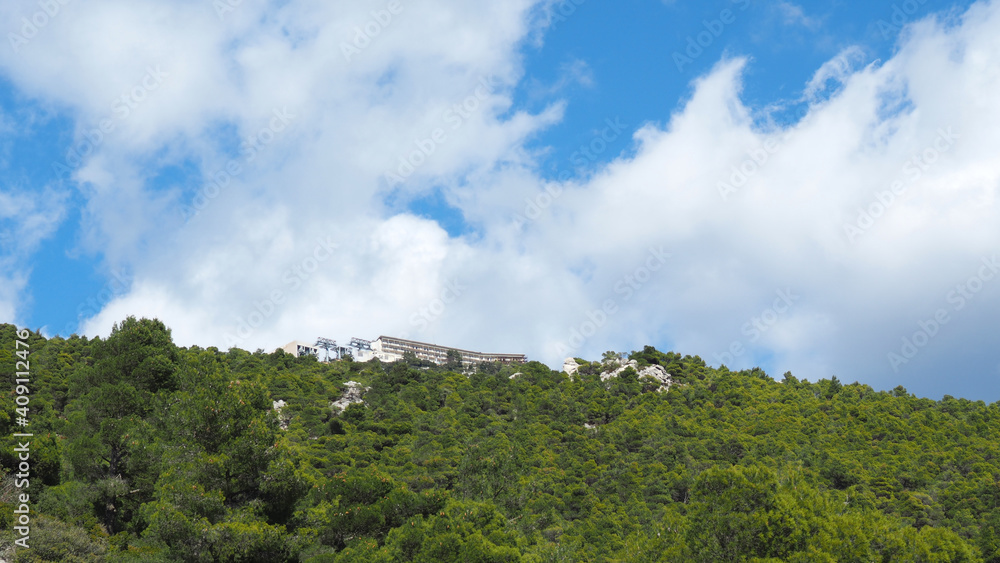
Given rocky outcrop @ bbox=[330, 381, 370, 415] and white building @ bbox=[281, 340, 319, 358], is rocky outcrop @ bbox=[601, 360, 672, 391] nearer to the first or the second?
rocky outcrop @ bbox=[330, 381, 370, 415]

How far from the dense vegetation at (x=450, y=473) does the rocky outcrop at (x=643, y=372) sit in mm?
12909

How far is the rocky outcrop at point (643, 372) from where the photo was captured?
268 ft

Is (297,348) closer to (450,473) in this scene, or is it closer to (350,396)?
(350,396)

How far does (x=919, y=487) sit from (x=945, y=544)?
77.0 ft

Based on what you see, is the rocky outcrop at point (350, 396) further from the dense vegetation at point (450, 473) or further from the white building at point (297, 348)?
the white building at point (297, 348)

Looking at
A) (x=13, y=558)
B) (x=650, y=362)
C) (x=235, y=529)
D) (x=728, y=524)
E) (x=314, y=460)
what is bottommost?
(x=13, y=558)

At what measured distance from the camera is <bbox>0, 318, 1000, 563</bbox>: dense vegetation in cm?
2042

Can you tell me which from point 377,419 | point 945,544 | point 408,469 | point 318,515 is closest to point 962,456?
point 945,544

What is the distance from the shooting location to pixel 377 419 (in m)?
58.6

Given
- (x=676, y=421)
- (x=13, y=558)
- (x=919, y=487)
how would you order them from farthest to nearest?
1. (x=676, y=421)
2. (x=919, y=487)
3. (x=13, y=558)

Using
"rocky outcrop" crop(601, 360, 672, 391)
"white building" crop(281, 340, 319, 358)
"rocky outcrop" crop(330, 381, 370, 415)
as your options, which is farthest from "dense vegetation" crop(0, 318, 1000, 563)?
"white building" crop(281, 340, 319, 358)

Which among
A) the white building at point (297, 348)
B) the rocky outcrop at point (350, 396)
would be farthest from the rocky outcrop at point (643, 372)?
the white building at point (297, 348)

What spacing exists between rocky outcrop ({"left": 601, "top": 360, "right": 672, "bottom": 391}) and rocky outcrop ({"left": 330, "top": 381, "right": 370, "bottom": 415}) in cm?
2953

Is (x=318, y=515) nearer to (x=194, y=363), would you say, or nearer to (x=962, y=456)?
(x=194, y=363)
